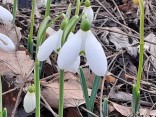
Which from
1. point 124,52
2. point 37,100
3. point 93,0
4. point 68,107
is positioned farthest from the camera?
point 93,0

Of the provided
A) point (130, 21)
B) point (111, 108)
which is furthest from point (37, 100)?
point (130, 21)

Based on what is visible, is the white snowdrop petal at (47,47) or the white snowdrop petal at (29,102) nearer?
the white snowdrop petal at (47,47)

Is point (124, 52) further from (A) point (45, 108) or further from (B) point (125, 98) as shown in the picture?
(A) point (45, 108)

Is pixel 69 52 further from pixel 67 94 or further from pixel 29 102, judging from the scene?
pixel 67 94

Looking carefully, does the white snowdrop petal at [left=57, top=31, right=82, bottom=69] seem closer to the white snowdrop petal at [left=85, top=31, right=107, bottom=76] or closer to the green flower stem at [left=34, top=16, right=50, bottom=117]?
the white snowdrop petal at [left=85, top=31, right=107, bottom=76]

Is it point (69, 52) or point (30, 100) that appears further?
point (30, 100)

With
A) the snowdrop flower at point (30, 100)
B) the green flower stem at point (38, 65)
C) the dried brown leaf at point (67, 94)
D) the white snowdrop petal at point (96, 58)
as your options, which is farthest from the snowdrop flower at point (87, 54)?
the dried brown leaf at point (67, 94)

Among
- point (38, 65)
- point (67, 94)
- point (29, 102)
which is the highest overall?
point (38, 65)

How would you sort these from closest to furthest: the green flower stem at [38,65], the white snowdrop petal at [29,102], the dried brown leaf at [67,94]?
the green flower stem at [38,65] → the white snowdrop petal at [29,102] → the dried brown leaf at [67,94]

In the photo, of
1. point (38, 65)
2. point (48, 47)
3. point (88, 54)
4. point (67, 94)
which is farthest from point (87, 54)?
point (67, 94)

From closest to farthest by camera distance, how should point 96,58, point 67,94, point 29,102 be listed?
point 96,58 → point 29,102 → point 67,94

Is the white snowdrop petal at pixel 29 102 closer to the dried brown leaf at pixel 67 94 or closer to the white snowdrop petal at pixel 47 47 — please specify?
the white snowdrop petal at pixel 47 47
